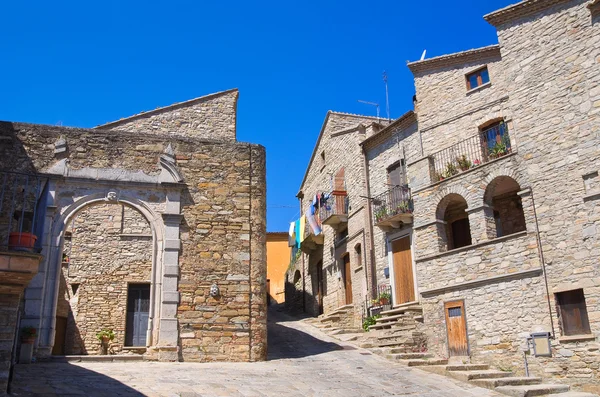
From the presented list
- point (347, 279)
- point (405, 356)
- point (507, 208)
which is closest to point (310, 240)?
point (347, 279)

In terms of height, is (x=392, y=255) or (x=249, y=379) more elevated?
(x=392, y=255)

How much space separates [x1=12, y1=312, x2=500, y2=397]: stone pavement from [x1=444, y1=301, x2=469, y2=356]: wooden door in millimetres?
2348

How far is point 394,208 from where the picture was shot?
66.6 ft

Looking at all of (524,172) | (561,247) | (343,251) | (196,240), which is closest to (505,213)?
(524,172)

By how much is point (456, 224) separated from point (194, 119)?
10.6 m

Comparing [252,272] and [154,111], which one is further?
[154,111]

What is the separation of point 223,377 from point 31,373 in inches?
134

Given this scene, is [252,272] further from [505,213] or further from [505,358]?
[505,213]

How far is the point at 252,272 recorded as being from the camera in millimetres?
14602

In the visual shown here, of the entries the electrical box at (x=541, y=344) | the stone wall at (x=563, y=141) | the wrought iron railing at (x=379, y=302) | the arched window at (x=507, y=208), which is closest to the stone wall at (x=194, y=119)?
the wrought iron railing at (x=379, y=302)

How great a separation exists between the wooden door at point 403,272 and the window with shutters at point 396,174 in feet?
6.95

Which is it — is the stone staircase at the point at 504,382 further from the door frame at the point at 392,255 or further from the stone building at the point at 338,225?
the stone building at the point at 338,225

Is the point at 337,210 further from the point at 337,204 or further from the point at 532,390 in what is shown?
the point at 532,390

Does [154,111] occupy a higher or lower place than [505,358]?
higher
